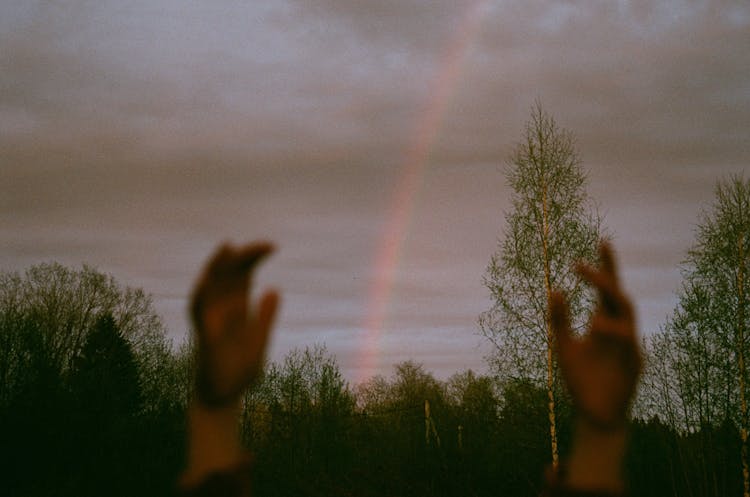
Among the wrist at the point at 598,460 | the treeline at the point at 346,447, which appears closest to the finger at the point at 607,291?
the wrist at the point at 598,460

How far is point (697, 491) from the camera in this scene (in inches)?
621

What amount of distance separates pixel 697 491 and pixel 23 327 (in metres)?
36.5

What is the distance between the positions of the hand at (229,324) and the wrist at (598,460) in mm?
654

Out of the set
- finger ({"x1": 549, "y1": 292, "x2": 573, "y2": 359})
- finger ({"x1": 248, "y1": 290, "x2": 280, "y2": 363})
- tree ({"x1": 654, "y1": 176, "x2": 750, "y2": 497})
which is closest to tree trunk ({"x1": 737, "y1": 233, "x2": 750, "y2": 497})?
tree ({"x1": 654, "y1": 176, "x2": 750, "y2": 497})

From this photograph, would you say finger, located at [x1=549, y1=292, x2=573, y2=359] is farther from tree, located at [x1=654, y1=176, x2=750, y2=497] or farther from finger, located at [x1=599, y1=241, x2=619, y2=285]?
tree, located at [x1=654, y1=176, x2=750, y2=497]

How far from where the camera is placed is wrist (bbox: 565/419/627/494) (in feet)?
4.31

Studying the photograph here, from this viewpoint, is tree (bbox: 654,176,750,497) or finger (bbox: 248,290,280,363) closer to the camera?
finger (bbox: 248,290,280,363)

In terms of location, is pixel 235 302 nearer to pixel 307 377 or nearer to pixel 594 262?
pixel 594 262

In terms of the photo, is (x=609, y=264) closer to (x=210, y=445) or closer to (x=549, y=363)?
(x=210, y=445)

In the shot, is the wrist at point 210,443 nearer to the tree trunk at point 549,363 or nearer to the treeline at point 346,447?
the treeline at point 346,447

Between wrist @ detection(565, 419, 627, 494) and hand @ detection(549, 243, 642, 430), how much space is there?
0.02 m

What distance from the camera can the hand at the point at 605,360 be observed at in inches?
52.7

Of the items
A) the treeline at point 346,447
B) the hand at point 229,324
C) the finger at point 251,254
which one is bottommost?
the treeline at point 346,447

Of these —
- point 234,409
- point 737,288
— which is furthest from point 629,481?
point 234,409
